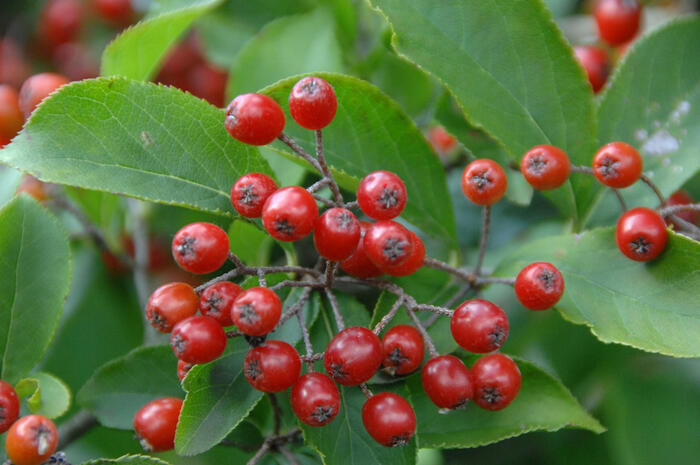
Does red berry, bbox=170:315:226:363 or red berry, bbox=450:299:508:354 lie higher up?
red berry, bbox=170:315:226:363

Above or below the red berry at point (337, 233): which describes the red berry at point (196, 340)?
below

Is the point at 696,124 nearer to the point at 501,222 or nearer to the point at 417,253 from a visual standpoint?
the point at 501,222

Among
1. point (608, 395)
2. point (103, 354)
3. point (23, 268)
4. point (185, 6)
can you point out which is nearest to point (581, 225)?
point (608, 395)

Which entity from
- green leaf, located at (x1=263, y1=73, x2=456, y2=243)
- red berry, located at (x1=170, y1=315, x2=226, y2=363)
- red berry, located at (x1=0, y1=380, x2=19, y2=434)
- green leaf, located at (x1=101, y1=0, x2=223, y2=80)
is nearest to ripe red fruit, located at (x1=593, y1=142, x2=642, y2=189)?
green leaf, located at (x1=263, y1=73, x2=456, y2=243)

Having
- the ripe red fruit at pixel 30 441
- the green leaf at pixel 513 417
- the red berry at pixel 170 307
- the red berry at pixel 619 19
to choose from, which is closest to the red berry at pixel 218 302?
the red berry at pixel 170 307

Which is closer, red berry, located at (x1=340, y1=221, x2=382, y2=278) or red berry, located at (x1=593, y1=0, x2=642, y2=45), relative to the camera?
red berry, located at (x1=340, y1=221, x2=382, y2=278)

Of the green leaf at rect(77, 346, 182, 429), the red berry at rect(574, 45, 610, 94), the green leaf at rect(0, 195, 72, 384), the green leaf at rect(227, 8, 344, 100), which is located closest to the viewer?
the green leaf at rect(0, 195, 72, 384)

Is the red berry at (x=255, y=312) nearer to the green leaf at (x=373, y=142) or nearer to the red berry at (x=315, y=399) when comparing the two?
the red berry at (x=315, y=399)

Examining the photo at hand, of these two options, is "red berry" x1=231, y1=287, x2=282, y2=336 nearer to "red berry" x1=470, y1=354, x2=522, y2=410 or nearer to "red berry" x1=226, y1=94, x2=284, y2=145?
"red berry" x1=226, y1=94, x2=284, y2=145
